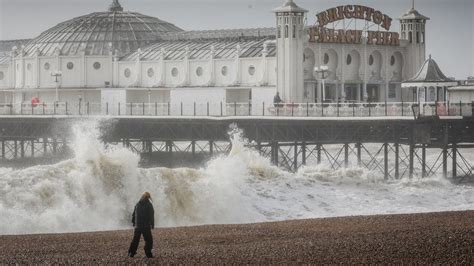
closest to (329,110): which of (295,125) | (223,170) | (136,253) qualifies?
(295,125)

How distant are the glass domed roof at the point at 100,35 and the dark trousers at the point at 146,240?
3239 inches

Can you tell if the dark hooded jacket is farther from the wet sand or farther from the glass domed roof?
the glass domed roof

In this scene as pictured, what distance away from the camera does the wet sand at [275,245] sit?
37.0m

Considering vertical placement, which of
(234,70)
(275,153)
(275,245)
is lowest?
(275,245)

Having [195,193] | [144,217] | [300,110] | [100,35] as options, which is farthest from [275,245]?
[100,35]

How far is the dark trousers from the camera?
119ft

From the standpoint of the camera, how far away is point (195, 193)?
61781 mm

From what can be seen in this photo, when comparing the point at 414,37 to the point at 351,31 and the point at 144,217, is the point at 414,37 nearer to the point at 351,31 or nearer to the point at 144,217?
the point at 351,31

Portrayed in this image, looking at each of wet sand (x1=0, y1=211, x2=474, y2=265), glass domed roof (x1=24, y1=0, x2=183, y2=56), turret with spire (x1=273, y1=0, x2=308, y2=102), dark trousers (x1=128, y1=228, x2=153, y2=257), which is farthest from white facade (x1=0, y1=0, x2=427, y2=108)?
dark trousers (x1=128, y1=228, x2=153, y2=257)

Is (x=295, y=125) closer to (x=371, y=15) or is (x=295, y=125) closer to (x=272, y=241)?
(x=371, y=15)

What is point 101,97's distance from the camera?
114 metres

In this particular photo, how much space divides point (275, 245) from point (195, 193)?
21966 mm

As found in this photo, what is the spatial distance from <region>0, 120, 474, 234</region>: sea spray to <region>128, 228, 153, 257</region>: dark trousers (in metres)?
14.6

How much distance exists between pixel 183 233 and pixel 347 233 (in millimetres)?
5902
